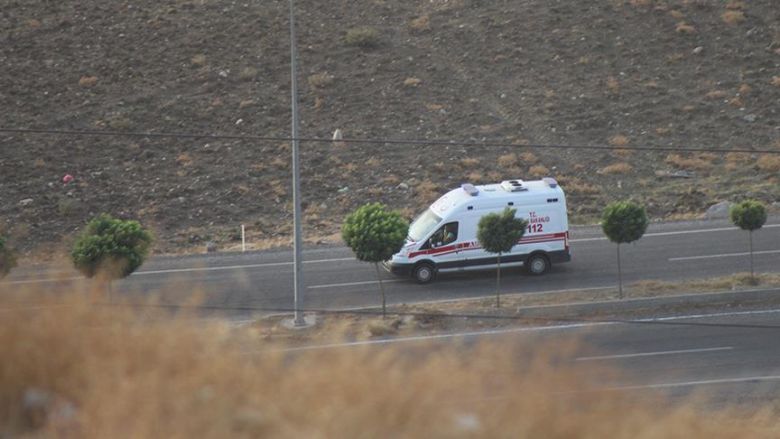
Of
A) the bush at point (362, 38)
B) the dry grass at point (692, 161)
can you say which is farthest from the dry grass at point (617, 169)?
the bush at point (362, 38)

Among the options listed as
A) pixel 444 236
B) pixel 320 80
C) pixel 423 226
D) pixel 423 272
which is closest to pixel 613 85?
pixel 320 80

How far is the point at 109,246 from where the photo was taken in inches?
738

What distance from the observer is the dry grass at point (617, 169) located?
30.3m

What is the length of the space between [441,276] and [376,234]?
9.82ft

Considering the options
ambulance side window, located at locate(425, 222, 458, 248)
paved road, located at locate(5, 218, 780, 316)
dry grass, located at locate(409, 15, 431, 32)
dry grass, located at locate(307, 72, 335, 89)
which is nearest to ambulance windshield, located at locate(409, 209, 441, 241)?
ambulance side window, located at locate(425, 222, 458, 248)

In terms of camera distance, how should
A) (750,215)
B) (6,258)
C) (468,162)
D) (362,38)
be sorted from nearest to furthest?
(6,258) < (750,215) < (468,162) < (362,38)

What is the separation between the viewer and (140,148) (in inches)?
1272

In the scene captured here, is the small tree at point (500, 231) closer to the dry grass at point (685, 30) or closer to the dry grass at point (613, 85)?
the dry grass at point (613, 85)

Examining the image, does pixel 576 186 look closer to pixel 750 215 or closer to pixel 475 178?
pixel 475 178

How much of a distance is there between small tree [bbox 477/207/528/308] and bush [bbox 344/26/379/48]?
18.9 metres

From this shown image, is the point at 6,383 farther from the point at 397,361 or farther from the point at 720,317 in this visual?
the point at 720,317

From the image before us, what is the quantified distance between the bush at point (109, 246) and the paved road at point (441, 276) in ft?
4.62

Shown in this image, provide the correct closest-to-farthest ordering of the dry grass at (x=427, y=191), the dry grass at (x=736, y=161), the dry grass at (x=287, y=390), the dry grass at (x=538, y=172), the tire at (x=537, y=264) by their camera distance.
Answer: the dry grass at (x=287, y=390) < the tire at (x=537, y=264) < the dry grass at (x=427, y=191) < the dry grass at (x=538, y=172) < the dry grass at (x=736, y=161)

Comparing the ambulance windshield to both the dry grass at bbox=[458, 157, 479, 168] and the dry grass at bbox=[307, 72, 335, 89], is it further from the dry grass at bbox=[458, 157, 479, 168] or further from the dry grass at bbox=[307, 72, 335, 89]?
the dry grass at bbox=[307, 72, 335, 89]
